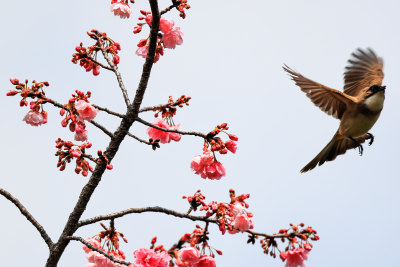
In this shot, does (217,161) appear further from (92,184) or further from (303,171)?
(303,171)

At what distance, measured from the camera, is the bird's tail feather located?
6438 millimetres

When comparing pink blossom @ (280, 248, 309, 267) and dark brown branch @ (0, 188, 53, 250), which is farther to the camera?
dark brown branch @ (0, 188, 53, 250)

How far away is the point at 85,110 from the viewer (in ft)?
13.6

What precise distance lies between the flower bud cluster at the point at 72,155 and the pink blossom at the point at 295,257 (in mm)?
1833

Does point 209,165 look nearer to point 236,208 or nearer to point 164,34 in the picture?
point 236,208

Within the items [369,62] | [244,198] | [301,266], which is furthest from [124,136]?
[369,62]

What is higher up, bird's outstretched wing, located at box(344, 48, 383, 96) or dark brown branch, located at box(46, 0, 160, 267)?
bird's outstretched wing, located at box(344, 48, 383, 96)

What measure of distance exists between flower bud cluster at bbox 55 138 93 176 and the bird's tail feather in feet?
11.4

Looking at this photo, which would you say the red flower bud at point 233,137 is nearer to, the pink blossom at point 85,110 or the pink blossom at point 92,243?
the pink blossom at point 85,110

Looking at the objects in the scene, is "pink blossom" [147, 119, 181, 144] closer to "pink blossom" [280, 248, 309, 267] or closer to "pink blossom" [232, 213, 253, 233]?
"pink blossom" [232, 213, 253, 233]

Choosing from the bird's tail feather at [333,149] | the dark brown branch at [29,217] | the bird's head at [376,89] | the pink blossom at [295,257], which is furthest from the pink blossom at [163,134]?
the bird's head at [376,89]

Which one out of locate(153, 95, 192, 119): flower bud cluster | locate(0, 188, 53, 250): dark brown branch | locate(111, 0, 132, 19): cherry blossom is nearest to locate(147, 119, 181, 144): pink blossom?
locate(153, 95, 192, 119): flower bud cluster

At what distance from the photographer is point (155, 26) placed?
4.33 metres

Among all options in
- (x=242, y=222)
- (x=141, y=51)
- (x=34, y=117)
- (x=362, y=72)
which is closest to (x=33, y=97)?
(x=34, y=117)
